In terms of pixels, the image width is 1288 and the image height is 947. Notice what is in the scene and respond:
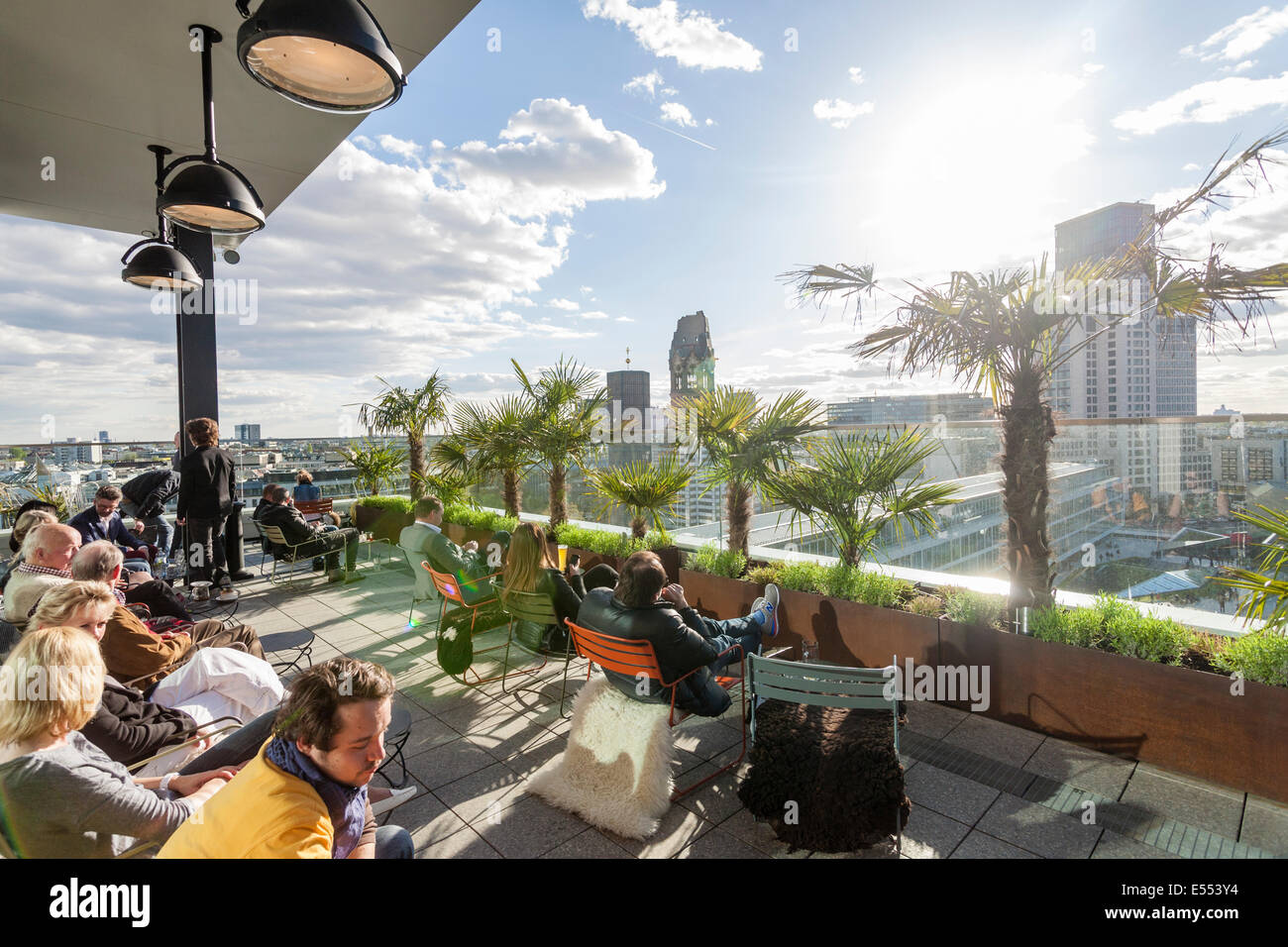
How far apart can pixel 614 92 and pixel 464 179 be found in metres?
1.83

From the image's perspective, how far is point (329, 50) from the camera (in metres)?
1.94

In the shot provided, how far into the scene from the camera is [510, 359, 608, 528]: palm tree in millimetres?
6422

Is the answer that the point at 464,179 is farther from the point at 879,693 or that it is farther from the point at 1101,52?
the point at 879,693

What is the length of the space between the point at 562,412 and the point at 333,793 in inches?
209

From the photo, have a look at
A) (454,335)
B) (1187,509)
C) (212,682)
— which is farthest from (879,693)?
(454,335)

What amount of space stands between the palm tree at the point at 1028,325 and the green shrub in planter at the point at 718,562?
6.70ft

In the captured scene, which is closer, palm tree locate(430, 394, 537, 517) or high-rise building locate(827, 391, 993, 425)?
high-rise building locate(827, 391, 993, 425)

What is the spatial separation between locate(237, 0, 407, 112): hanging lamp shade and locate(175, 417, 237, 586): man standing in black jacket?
5.39m

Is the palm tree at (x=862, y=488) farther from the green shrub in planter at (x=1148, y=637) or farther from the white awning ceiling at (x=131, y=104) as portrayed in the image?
the white awning ceiling at (x=131, y=104)

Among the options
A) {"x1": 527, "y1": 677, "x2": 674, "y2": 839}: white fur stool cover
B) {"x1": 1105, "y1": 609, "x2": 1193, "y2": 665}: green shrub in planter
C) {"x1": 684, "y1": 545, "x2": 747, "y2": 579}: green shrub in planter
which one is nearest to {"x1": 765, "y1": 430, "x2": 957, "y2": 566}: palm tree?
{"x1": 684, "y1": 545, "x2": 747, "y2": 579}: green shrub in planter

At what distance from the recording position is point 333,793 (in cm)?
148

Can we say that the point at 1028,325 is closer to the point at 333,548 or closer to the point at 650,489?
the point at 650,489

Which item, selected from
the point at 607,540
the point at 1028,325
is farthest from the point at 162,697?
the point at 1028,325

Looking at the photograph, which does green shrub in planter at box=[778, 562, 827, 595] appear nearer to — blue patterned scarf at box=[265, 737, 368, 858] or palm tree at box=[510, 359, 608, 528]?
palm tree at box=[510, 359, 608, 528]
